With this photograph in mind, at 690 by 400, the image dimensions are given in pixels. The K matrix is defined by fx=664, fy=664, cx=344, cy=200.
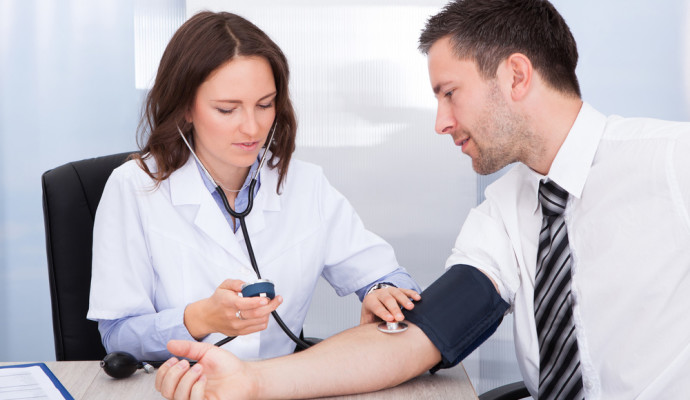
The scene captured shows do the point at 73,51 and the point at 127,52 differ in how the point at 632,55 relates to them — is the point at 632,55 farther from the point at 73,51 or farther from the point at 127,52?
the point at 73,51

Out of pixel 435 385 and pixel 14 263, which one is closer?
pixel 435 385

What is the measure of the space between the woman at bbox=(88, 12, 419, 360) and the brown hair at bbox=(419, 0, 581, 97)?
1.39 ft

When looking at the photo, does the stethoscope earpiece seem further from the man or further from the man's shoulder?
the man's shoulder

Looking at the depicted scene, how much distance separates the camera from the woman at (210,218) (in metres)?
1.35

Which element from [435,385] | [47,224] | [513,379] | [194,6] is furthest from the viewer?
[513,379]

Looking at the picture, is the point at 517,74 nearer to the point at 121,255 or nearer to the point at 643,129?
the point at 643,129

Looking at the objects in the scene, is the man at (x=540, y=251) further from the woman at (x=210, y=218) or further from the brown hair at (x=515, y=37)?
the woman at (x=210, y=218)

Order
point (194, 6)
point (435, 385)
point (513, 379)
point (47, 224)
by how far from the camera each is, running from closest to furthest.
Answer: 1. point (435, 385)
2. point (47, 224)
3. point (194, 6)
4. point (513, 379)

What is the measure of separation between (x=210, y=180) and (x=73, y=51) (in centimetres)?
130

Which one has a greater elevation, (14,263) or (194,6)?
(194,6)

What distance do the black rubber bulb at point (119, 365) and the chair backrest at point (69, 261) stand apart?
0.43 metres

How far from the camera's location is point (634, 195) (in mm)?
1172

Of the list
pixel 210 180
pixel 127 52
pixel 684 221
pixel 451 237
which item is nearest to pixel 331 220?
pixel 210 180

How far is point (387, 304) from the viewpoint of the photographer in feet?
4.00
